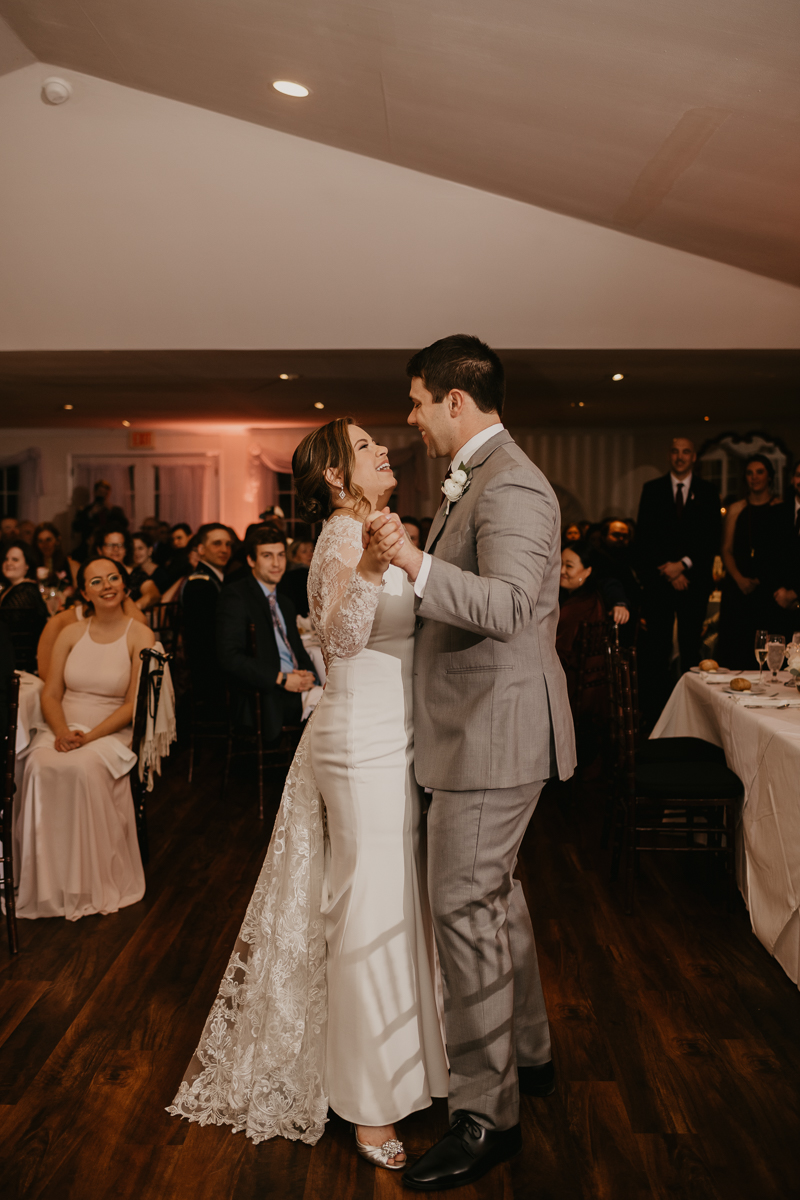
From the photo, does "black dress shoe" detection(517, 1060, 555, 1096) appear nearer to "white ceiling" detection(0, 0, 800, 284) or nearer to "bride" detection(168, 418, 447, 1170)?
"bride" detection(168, 418, 447, 1170)

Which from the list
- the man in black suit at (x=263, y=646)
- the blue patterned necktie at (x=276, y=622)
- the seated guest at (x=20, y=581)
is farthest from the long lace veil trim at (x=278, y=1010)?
the seated guest at (x=20, y=581)

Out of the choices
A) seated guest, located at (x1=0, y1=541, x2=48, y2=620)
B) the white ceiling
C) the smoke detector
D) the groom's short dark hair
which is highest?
the smoke detector

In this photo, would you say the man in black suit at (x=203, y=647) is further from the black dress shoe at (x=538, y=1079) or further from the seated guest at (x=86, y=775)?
the black dress shoe at (x=538, y=1079)

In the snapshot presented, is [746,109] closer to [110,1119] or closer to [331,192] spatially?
[331,192]

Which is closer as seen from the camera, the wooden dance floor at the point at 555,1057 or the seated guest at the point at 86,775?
the wooden dance floor at the point at 555,1057

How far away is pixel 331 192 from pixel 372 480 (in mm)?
4618

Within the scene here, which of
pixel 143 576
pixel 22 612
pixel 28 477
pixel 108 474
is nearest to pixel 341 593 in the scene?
pixel 22 612

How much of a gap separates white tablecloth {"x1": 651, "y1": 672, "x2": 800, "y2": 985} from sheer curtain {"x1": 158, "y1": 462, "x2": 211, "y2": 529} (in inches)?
408

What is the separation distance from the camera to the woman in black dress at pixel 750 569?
574 centimetres

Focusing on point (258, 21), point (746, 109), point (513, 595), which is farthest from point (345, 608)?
point (258, 21)

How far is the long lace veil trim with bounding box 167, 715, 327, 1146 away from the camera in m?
2.09

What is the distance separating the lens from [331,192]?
604 cm

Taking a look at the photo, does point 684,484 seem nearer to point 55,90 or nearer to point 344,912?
point 55,90

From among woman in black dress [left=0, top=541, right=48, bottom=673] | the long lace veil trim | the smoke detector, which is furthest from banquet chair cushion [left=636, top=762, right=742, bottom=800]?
the smoke detector
